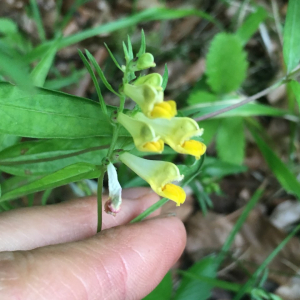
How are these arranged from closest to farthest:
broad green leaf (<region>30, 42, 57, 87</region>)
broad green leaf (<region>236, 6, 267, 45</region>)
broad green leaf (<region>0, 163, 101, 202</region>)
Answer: broad green leaf (<region>0, 163, 101, 202</region>)
broad green leaf (<region>30, 42, 57, 87</region>)
broad green leaf (<region>236, 6, 267, 45</region>)

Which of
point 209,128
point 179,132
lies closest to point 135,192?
point 209,128

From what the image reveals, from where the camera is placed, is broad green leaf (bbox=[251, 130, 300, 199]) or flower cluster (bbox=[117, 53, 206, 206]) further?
broad green leaf (bbox=[251, 130, 300, 199])

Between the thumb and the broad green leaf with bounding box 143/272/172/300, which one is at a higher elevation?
the thumb

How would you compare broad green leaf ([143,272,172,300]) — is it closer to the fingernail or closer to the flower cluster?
the fingernail

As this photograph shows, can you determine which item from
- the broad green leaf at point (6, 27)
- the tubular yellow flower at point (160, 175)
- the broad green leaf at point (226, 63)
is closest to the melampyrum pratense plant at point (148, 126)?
the tubular yellow flower at point (160, 175)

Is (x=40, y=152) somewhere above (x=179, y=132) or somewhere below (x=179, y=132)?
below

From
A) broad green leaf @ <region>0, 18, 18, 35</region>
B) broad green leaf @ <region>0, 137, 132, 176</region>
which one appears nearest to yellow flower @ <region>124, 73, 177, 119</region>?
broad green leaf @ <region>0, 137, 132, 176</region>

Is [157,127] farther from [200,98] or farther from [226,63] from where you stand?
[226,63]

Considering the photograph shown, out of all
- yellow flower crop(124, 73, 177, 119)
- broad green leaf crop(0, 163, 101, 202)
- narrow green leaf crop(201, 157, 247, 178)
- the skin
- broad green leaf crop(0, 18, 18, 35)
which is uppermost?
yellow flower crop(124, 73, 177, 119)

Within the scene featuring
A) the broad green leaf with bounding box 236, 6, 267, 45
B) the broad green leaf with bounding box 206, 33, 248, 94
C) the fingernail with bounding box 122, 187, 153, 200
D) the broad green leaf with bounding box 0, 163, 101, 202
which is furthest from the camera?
the broad green leaf with bounding box 236, 6, 267, 45
